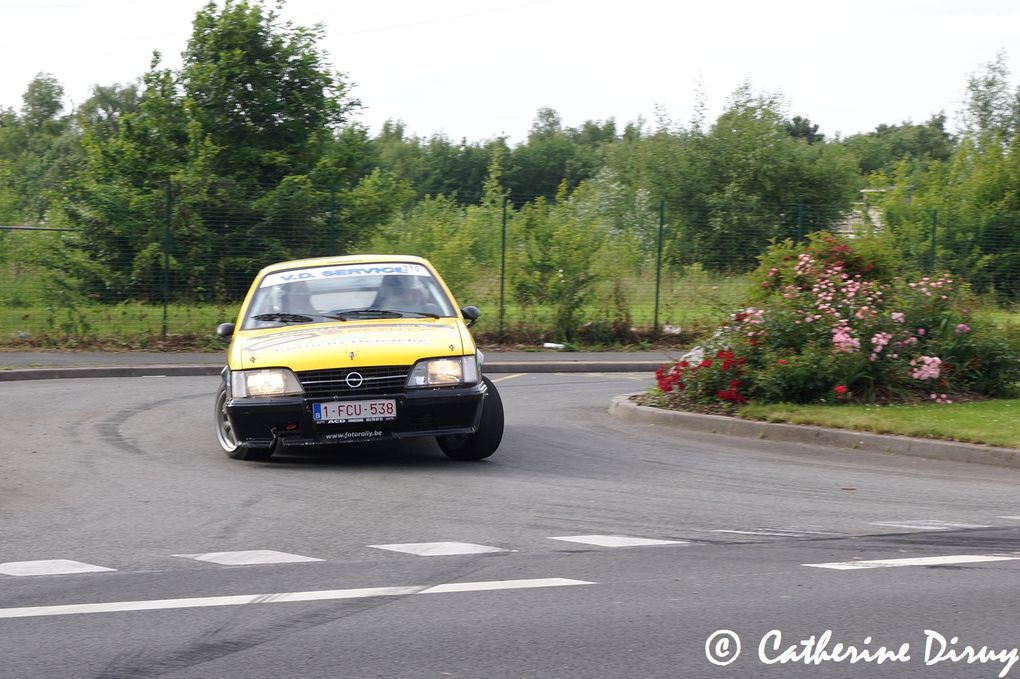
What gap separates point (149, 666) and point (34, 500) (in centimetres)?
441

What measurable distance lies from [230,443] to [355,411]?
4.77 ft

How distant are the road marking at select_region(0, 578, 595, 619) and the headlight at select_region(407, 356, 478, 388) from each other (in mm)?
3806

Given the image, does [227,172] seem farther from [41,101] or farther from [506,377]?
[41,101]

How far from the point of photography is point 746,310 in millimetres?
15102

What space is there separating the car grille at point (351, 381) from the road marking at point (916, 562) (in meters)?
4.14

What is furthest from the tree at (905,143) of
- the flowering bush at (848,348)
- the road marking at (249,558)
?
the road marking at (249,558)

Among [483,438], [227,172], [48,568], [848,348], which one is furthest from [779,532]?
[227,172]

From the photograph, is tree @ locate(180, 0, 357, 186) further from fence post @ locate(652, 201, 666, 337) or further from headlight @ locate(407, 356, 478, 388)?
headlight @ locate(407, 356, 478, 388)

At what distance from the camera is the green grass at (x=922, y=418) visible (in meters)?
11.8

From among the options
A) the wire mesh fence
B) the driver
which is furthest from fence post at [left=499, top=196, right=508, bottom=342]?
the driver

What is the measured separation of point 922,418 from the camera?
12703 mm

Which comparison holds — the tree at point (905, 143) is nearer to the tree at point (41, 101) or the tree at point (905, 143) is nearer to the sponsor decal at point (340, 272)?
the tree at point (41, 101)

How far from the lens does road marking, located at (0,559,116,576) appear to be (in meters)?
6.59

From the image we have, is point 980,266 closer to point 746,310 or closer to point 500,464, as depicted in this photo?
point 746,310
